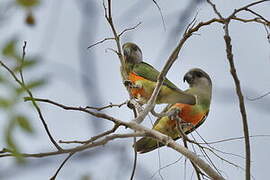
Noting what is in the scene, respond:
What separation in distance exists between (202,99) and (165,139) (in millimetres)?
2537

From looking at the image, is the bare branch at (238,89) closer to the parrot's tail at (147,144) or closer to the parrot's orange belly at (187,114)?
the parrot's tail at (147,144)

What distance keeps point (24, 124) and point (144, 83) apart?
3672 mm

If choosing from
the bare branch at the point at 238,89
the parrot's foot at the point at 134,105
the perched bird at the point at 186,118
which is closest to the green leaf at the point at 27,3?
the bare branch at the point at 238,89

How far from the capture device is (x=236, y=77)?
2.32 metres

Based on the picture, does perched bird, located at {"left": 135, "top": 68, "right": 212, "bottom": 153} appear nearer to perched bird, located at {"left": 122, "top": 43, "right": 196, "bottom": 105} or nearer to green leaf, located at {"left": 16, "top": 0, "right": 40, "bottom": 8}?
perched bird, located at {"left": 122, "top": 43, "right": 196, "bottom": 105}

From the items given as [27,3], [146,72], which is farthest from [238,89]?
[146,72]

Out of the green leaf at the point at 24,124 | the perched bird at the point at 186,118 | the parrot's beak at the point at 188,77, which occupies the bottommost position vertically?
the green leaf at the point at 24,124

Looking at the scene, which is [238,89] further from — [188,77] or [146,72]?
[188,77]

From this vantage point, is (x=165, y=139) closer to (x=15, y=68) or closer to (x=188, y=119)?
(x=15, y=68)

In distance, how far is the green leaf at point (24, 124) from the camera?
42.3 inches

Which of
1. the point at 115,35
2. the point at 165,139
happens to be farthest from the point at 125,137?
the point at 115,35

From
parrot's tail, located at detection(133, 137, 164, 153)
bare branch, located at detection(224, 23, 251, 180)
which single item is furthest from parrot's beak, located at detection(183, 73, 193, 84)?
bare branch, located at detection(224, 23, 251, 180)

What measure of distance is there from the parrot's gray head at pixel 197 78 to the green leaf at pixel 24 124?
432 centimetres

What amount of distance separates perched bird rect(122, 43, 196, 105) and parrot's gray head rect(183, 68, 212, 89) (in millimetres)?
605
